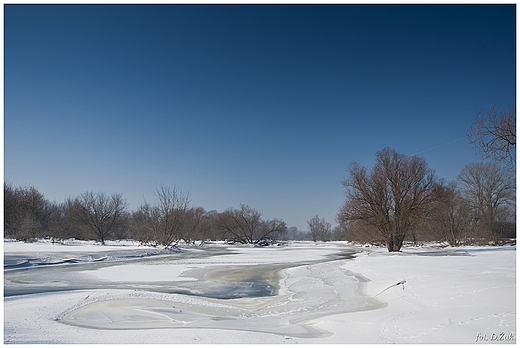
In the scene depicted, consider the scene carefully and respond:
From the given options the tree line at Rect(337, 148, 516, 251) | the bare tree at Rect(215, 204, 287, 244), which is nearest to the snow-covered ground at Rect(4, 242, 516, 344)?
the tree line at Rect(337, 148, 516, 251)

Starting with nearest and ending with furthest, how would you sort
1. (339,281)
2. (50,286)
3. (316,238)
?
(50,286), (339,281), (316,238)

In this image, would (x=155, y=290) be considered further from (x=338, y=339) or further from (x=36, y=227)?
(x=36, y=227)

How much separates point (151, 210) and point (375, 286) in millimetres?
35622

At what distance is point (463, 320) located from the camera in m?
5.64

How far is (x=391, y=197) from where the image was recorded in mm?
32219

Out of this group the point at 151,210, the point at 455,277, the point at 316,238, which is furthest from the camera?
the point at 316,238

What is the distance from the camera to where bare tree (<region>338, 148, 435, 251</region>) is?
3158 centimetres

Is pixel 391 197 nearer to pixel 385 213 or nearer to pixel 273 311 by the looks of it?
pixel 385 213

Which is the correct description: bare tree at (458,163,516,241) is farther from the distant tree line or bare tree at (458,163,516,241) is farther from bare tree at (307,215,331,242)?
bare tree at (307,215,331,242)

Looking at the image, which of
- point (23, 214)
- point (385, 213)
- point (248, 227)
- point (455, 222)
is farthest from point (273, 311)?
point (248, 227)

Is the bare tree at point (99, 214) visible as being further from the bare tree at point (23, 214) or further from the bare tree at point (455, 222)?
the bare tree at point (455, 222)

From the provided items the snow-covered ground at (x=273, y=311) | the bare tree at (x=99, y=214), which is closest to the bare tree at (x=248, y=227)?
the bare tree at (x=99, y=214)

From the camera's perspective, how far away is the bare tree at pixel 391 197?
104ft

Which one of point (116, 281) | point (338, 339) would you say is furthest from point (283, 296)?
point (116, 281)
